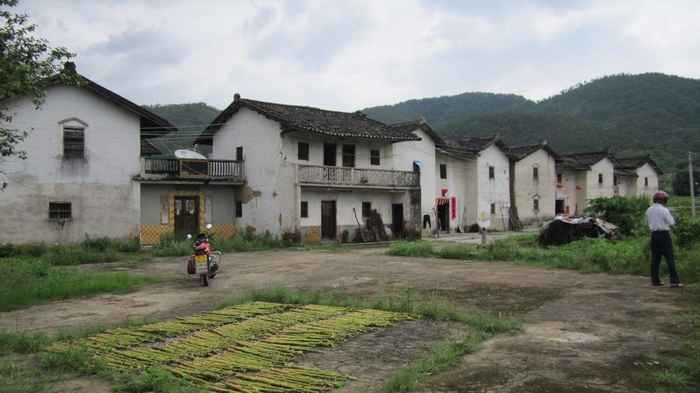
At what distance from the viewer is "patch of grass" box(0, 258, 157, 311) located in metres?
9.45

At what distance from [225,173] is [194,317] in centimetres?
1860

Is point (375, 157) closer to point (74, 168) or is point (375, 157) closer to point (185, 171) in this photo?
point (185, 171)

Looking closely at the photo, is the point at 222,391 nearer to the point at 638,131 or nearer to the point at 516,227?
the point at 516,227

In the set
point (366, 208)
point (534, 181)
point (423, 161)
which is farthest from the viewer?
point (534, 181)

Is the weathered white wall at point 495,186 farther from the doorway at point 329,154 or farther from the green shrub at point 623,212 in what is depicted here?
the green shrub at point 623,212

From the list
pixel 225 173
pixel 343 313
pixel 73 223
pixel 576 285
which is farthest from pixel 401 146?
pixel 343 313

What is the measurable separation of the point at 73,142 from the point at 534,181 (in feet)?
98.8

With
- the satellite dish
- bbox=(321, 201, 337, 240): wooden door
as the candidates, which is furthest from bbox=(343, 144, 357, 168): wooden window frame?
the satellite dish

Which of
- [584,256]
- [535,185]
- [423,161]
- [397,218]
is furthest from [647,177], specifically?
[584,256]

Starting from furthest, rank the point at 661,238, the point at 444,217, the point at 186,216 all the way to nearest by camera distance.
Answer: the point at 444,217, the point at 186,216, the point at 661,238

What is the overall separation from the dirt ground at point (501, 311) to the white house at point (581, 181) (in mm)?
30250

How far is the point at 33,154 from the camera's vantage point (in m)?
19.7

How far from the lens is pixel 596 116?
72625 millimetres

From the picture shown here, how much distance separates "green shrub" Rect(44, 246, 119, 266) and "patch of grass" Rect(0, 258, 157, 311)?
3.65 meters
